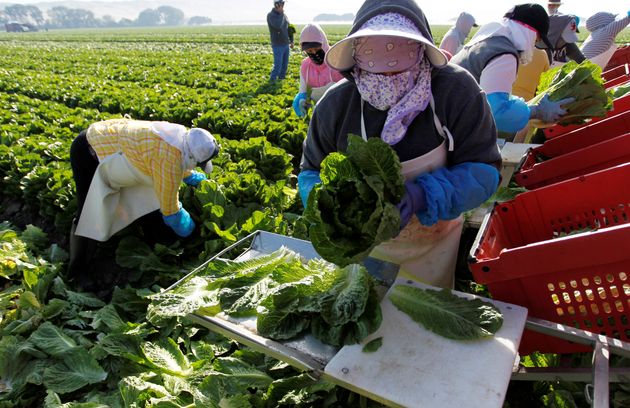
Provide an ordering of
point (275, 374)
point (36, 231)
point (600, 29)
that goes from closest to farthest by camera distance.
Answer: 1. point (275, 374)
2. point (36, 231)
3. point (600, 29)

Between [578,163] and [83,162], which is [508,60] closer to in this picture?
[578,163]

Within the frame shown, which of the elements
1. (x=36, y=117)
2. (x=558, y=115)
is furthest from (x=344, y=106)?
(x=36, y=117)

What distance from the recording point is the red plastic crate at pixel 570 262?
1.63 m

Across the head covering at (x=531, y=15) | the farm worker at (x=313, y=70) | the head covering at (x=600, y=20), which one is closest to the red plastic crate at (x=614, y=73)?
the head covering at (x=600, y=20)

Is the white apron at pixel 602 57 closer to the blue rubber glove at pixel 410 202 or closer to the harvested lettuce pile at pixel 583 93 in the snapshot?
the harvested lettuce pile at pixel 583 93

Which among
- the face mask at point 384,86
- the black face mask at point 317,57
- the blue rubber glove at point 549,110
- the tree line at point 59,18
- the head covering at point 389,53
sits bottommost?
the tree line at point 59,18

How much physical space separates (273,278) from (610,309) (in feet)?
4.56

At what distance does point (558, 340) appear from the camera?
1867 millimetres

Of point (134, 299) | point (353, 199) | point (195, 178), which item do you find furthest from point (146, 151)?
point (353, 199)

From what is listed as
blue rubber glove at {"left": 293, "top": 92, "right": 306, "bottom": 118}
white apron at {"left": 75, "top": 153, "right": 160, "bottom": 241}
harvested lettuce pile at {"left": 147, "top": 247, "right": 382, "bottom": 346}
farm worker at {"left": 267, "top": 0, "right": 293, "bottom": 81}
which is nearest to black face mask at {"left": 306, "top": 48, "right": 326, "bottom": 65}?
blue rubber glove at {"left": 293, "top": 92, "right": 306, "bottom": 118}

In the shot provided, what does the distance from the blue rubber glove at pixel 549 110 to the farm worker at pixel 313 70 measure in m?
2.76

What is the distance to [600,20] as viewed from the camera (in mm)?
5305

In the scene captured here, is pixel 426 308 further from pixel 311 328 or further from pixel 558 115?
pixel 558 115

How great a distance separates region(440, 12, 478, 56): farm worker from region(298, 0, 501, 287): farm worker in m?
4.38
